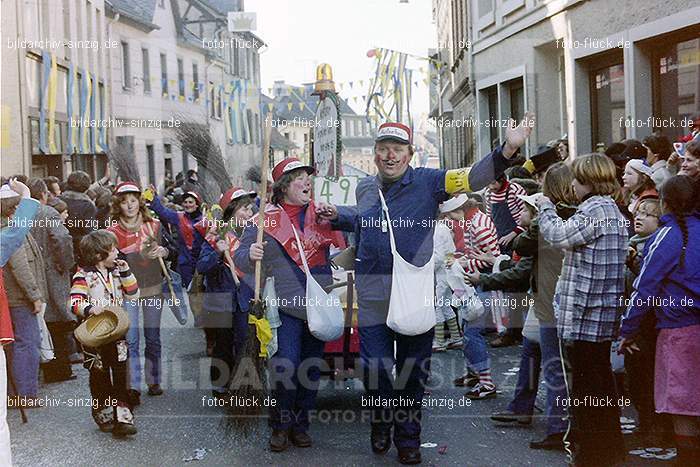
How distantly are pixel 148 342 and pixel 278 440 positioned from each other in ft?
7.10

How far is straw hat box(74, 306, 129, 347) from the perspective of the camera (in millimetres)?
6621

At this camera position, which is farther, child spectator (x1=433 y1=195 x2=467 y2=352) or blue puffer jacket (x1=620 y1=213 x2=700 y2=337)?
child spectator (x1=433 y1=195 x2=467 y2=352)

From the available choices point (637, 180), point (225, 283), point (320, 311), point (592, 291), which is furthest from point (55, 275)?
point (592, 291)

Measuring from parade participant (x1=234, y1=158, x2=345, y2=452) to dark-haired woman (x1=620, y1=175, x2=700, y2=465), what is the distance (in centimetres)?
213

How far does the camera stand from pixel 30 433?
696 cm

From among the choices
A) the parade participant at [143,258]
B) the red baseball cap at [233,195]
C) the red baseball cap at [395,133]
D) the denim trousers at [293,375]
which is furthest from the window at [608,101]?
the denim trousers at [293,375]

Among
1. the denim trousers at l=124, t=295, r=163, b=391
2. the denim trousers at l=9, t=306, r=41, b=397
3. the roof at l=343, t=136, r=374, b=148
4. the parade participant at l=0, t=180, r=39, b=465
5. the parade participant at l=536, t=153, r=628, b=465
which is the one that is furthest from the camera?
the roof at l=343, t=136, r=374, b=148

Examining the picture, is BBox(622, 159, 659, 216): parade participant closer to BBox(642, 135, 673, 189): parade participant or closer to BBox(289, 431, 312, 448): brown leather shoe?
BBox(642, 135, 673, 189): parade participant

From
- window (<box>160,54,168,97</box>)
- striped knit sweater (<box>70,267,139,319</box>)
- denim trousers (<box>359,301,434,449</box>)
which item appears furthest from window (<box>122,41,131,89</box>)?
denim trousers (<box>359,301,434,449</box>)

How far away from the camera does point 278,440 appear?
624 centimetres

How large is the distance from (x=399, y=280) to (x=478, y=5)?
10.6 metres

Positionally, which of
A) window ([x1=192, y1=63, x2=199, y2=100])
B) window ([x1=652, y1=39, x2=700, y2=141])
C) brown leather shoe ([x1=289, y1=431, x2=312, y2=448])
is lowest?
brown leather shoe ([x1=289, y1=431, x2=312, y2=448])

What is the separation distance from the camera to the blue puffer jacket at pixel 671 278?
5094 mm

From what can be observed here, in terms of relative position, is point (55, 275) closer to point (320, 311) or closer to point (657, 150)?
point (320, 311)
